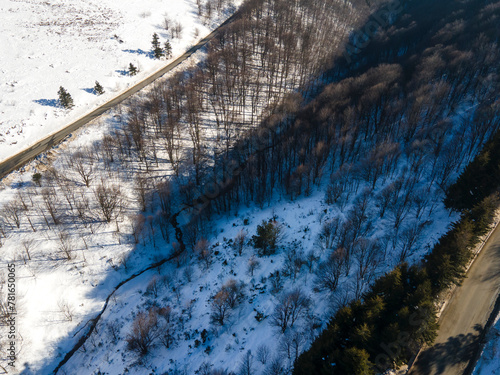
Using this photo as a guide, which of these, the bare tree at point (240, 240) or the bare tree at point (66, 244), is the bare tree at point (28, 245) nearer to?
the bare tree at point (66, 244)

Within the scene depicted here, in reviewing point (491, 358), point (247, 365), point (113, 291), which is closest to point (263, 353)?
point (247, 365)

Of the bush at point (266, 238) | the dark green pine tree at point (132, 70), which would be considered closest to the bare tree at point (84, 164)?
the dark green pine tree at point (132, 70)

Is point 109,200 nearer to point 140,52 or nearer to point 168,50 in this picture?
point 140,52

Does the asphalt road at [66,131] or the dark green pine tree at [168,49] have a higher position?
the dark green pine tree at [168,49]

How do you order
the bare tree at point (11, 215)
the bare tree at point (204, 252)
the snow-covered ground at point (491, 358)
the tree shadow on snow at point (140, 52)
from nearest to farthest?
1. the snow-covered ground at point (491, 358)
2. the bare tree at point (204, 252)
3. the bare tree at point (11, 215)
4. the tree shadow on snow at point (140, 52)

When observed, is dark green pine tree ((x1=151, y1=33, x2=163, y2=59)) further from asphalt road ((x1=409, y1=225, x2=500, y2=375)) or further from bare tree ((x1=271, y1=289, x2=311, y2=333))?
asphalt road ((x1=409, y1=225, x2=500, y2=375))

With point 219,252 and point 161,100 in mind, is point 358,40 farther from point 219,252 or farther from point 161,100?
point 219,252

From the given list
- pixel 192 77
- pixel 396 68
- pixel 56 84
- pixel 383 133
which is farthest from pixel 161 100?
pixel 396 68
